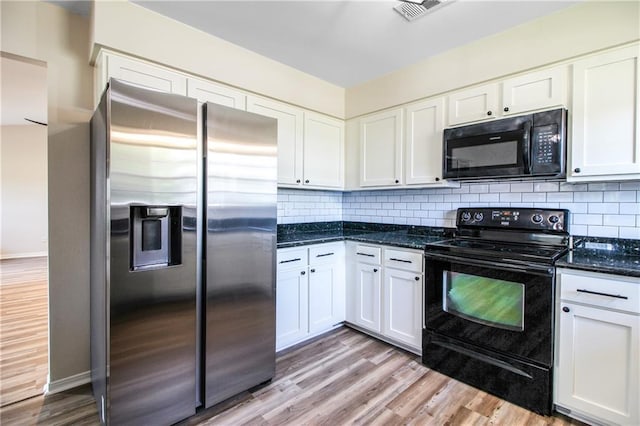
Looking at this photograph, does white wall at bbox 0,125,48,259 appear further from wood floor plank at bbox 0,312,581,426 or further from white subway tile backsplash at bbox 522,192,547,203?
white subway tile backsplash at bbox 522,192,547,203

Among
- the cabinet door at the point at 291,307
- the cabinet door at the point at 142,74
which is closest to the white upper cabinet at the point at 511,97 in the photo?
the cabinet door at the point at 291,307

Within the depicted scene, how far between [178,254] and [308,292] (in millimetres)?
1323

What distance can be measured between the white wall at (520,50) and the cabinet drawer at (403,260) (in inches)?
56.3

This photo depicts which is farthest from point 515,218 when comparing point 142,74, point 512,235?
point 142,74

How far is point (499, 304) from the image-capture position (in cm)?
196

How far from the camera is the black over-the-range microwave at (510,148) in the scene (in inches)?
77.6

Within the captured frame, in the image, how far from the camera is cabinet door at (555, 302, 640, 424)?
153 cm

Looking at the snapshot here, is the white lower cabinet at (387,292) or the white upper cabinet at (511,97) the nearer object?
the white upper cabinet at (511,97)

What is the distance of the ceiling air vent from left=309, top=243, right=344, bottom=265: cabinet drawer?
191 cm

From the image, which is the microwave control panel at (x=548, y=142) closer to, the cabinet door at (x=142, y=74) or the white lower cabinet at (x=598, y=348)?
the white lower cabinet at (x=598, y=348)

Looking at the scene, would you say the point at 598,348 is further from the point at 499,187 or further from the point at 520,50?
the point at 520,50

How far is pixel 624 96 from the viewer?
1762 mm

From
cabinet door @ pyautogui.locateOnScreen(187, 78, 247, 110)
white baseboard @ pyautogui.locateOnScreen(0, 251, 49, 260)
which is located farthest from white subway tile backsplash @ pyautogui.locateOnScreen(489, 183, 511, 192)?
white baseboard @ pyautogui.locateOnScreen(0, 251, 49, 260)

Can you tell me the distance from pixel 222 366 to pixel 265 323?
36 cm
